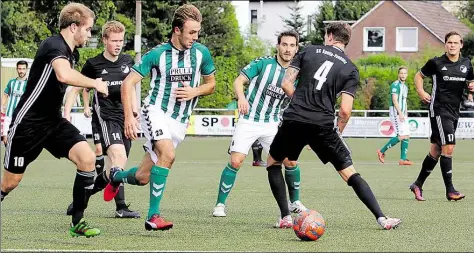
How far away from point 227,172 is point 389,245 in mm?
3292

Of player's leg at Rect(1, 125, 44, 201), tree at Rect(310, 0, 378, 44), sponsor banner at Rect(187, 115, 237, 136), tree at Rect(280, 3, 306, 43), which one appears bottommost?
sponsor banner at Rect(187, 115, 237, 136)

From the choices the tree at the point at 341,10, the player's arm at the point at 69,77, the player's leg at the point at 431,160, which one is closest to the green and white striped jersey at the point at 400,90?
the player's leg at the point at 431,160

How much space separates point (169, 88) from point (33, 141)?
1452mm

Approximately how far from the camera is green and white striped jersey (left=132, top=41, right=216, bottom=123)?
32.7ft

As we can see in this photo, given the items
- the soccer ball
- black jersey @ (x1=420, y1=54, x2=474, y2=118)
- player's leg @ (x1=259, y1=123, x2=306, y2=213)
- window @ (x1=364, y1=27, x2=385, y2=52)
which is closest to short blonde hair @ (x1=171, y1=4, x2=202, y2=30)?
the soccer ball

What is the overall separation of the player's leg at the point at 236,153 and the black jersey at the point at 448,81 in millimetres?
2948

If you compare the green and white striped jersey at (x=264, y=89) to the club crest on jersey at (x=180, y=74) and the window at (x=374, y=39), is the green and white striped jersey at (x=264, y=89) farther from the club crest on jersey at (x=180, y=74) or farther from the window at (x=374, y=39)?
the window at (x=374, y=39)

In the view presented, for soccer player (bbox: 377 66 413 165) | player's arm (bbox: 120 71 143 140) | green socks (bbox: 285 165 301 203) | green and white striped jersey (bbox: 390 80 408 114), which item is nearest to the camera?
player's arm (bbox: 120 71 143 140)

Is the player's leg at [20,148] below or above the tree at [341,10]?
below

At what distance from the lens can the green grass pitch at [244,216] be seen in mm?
8984

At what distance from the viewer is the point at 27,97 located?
9305mm

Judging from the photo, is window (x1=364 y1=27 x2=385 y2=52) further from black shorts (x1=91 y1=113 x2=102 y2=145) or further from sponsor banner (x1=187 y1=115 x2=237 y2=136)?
black shorts (x1=91 y1=113 x2=102 y2=145)

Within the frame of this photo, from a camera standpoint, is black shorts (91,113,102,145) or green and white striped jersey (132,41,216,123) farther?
black shorts (91,113,102,145)

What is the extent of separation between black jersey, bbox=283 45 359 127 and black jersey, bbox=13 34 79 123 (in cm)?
213
